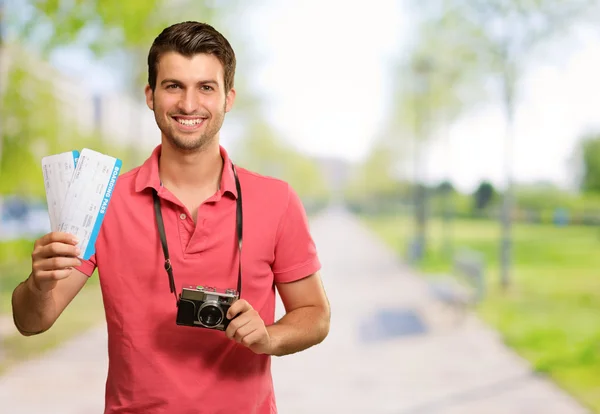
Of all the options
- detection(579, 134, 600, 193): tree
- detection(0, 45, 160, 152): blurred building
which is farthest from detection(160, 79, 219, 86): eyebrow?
detection(579, 134, 600, 193): tree

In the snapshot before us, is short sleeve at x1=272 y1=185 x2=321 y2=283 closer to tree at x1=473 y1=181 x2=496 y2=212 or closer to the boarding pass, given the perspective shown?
the boarding pass

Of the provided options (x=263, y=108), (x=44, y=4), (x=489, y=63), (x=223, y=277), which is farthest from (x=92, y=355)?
(x=263, y=108)

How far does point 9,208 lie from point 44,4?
729 centimetres

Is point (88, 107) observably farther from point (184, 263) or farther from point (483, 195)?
point (184, 263)

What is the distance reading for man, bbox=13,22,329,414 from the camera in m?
1.22

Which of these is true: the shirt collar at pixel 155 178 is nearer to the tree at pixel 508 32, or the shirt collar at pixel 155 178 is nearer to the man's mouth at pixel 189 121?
the man's mouth at pixel 189 121

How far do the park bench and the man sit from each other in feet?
18.7

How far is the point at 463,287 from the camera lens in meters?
8.30

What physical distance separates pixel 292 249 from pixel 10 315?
6331 millimetres

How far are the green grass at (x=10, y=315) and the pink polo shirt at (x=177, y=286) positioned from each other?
13.4ft

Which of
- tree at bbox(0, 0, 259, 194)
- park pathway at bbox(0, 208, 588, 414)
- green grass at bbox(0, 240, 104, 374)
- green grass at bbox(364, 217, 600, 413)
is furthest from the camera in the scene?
green grass at bbox(364, 217, 600, 413)

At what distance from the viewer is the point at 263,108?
14.8 m

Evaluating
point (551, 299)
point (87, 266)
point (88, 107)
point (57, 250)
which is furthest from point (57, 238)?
point (88, 107)

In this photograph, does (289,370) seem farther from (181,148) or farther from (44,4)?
(181,148)
